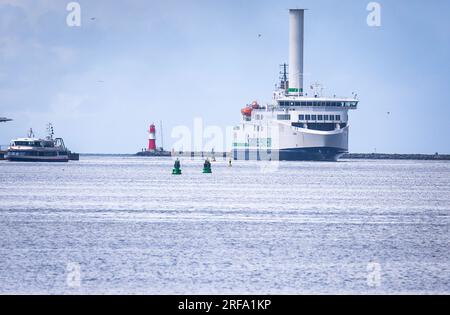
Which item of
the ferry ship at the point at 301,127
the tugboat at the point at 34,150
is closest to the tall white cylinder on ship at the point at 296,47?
the ferry ship at the point at 301,127

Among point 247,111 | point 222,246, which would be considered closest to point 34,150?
point 247,111

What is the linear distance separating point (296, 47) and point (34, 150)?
49.2 metres

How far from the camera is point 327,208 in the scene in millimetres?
47531

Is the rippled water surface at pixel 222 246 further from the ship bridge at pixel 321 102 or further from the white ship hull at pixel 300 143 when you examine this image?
the ship bridge at pixel 321 102

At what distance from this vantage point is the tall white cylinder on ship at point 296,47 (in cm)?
17289

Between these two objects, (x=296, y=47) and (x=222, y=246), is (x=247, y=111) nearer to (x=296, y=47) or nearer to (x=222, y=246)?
(x=296, y=47)

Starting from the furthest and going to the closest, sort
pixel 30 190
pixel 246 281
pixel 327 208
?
1. pixel 30 190
2. pixel 327 208
3. pixel 246 281

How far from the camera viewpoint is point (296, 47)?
17588 cm

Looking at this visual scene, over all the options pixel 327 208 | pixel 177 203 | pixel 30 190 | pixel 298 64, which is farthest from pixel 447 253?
pixel 298 64

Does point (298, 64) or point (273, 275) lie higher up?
point (298, 64)

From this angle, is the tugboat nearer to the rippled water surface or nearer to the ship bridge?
the ship bridge

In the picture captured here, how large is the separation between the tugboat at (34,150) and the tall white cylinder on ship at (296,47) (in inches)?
1623
